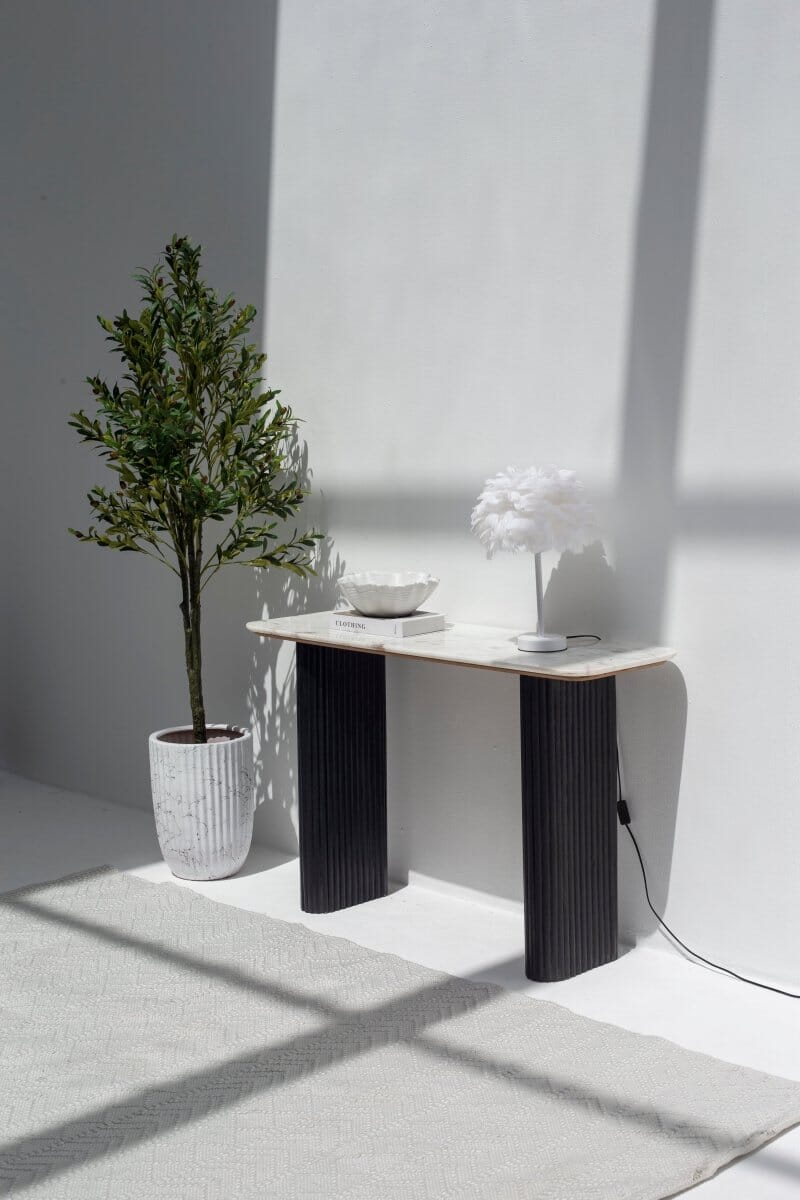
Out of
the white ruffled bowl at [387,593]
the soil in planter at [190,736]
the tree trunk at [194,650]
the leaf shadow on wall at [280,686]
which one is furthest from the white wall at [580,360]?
the soil in planter at [190,736]

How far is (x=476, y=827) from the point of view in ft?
12.2

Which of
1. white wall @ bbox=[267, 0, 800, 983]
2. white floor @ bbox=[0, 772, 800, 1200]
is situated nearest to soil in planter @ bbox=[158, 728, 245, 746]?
white floor @ bbox=[0, 772, 800, 1200]

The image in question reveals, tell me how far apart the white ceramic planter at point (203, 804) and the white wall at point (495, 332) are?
28cm

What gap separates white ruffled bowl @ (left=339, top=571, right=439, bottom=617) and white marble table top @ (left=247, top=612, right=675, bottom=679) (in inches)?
3.1

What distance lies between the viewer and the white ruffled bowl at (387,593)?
342cm

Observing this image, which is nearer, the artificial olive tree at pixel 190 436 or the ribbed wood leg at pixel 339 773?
the ribbed wood leg at pixel 339 773

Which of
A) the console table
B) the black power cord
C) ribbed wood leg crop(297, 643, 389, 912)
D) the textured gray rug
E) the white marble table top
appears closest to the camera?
the textured gray rug

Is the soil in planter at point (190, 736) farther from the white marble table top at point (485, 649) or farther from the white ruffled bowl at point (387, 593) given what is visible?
the white ruffled bowl at point (387, 593)

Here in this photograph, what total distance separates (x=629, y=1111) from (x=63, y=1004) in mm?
1312

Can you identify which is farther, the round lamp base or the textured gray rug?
the round lamp base

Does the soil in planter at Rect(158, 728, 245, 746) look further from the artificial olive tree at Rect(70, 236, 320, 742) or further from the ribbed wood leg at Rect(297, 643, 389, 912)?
the ribbed wood leg at Rect(297, 643, 389, 912)

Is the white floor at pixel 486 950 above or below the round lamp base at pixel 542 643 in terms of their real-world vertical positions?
below

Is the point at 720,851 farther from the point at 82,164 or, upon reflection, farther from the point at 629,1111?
the point at 82,164

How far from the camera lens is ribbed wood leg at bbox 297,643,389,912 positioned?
3568 millimetres
